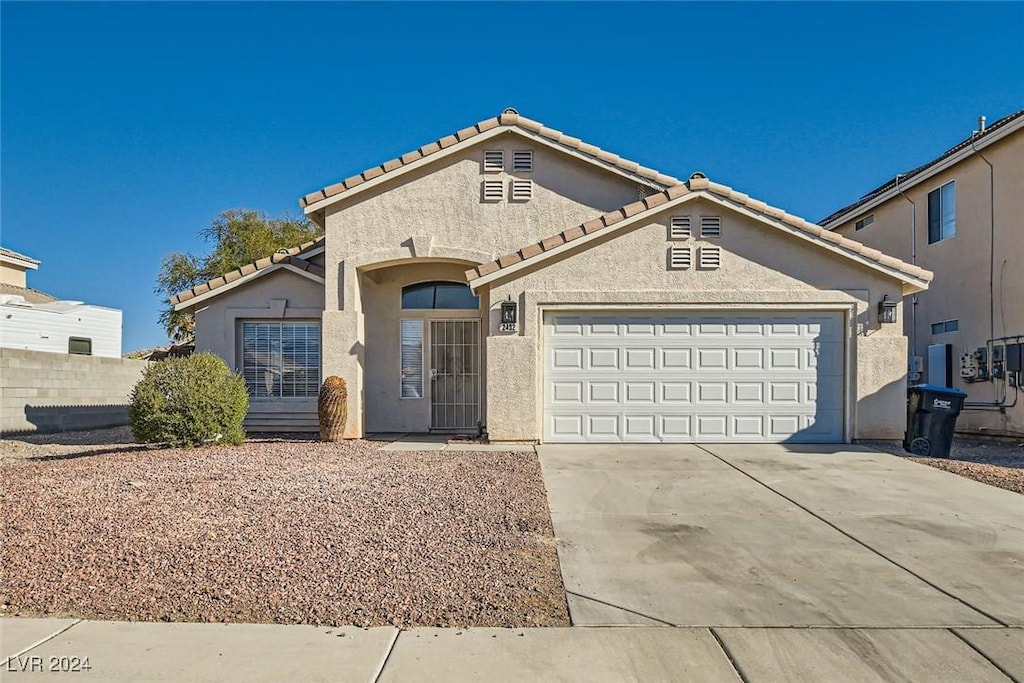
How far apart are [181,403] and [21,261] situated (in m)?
23.9

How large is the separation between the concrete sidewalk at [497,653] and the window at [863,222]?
56.9 feet

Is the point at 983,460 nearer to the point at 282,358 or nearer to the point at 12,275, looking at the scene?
the point at 282,358

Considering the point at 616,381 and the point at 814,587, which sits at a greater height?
the point at 616,381

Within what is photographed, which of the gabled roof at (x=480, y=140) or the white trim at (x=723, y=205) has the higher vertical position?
the gabled roof at (x=480, y=140)

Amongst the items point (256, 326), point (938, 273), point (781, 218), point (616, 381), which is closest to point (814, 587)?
point (616, 381)

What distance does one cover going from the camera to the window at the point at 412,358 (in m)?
14.1

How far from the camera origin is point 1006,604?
4.82m

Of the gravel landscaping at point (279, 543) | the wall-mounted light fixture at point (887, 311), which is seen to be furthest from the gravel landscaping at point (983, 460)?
the gravel landscaping at point (279, 543)

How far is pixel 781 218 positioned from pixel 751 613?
836 cm

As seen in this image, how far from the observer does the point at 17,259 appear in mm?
28672

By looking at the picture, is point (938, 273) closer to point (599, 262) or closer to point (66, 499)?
point (599, 262)

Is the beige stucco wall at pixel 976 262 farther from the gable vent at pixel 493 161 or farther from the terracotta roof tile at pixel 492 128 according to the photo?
the gable vent at pixel 493 161

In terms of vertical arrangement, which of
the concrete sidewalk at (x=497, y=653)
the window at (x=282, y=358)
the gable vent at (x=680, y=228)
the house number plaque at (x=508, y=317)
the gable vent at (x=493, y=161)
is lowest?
the concrete sidewalk at (x=497, y=653)

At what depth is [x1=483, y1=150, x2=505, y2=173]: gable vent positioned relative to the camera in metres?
13.1
